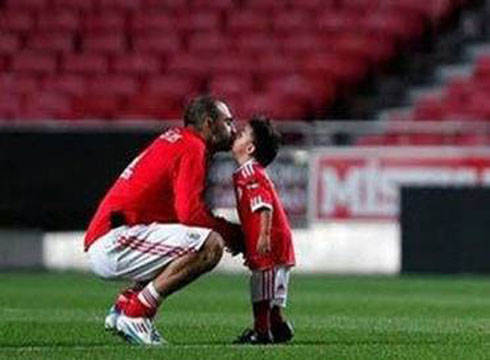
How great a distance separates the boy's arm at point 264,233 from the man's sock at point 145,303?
64cm

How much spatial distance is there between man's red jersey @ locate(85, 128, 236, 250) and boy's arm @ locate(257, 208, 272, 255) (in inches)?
8.1

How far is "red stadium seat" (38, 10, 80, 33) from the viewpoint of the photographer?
94.8 ft

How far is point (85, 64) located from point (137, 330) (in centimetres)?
1708

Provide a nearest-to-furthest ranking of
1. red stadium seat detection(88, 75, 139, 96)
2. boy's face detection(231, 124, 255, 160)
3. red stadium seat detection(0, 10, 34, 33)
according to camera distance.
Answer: boy's face detection(231, 124, 255, 160)
red stadium seat detection(88, 75, 139, 96)
red stadium seat detection(0, 10, 34, 33)

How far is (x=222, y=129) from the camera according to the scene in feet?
37.3

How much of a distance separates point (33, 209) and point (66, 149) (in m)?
0.78

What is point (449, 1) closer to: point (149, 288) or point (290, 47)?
point (290, 47)

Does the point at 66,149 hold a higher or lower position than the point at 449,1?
lower

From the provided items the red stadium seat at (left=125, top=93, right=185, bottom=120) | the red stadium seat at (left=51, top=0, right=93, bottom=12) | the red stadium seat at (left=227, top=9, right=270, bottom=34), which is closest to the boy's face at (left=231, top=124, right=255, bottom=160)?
the red stadium seat at (left=125, top=93, right=185, bottom=120)

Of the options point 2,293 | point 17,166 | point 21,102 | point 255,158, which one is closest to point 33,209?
point 17,166

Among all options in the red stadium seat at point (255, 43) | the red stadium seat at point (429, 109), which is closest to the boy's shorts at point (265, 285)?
the red stadium seat at point (429, 109)

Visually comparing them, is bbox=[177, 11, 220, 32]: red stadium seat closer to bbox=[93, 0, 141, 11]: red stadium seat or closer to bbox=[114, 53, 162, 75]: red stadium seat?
bbox=[114, 53, 162, 75]: red stadium seat

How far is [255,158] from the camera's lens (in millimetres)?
11789

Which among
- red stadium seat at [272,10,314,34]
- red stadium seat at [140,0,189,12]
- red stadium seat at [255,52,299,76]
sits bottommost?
red stadium seat at [255,52,299,76]
